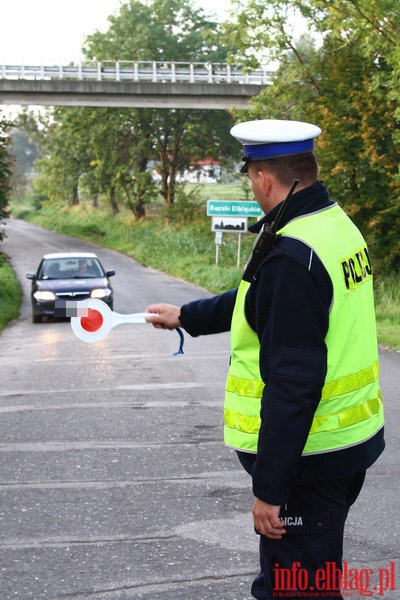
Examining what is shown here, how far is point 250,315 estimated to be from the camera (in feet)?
10.1

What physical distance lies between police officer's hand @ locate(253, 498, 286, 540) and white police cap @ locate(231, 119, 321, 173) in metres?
1.12

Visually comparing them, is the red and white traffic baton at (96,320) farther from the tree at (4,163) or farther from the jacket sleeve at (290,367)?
the tree at (4,163)

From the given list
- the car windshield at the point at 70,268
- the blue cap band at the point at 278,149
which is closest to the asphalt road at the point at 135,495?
the blue cap band at the point at 278,149

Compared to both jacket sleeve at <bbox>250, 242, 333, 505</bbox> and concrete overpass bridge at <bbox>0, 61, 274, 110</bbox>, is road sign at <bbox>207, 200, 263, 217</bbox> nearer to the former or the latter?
concrete overpass bridge at <bbox>0, 61, 274, 110</bbox>

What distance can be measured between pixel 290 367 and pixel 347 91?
2536 centimetres

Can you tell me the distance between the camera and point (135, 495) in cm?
640

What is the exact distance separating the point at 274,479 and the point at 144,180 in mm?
53379

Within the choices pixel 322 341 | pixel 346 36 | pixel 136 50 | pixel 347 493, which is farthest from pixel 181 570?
pixel 136 50

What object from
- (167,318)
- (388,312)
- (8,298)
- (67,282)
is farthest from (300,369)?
(8,298)

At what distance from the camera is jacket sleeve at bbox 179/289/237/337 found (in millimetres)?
3764

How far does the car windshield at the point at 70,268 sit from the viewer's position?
2142cm

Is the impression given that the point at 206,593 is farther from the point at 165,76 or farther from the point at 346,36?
the point at 165,76

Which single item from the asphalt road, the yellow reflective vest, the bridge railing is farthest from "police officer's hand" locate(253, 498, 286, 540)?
the bridge railing

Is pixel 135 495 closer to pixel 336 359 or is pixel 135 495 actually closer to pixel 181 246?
pixel 336 359
